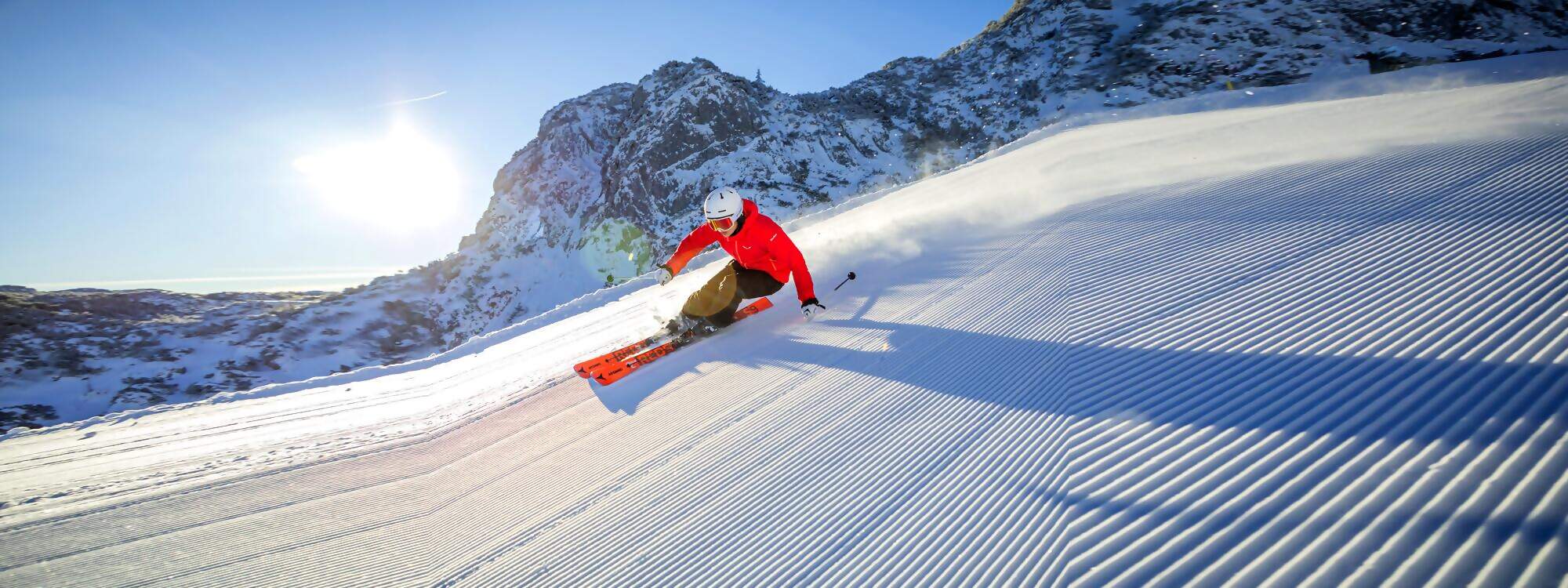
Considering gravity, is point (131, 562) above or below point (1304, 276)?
above

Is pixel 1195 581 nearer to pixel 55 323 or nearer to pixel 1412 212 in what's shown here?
pixel 1412 212

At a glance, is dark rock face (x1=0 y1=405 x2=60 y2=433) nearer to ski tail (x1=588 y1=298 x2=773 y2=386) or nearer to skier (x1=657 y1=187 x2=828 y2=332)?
ski tail (x1=588 y1=298 x2=773 y2=386)

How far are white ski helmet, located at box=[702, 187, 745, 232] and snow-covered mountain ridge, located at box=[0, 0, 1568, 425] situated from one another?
83.3ft

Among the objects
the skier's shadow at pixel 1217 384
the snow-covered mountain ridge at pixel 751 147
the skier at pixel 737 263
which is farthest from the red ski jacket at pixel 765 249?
the snow-covered mountain ridge at pixel 751 147

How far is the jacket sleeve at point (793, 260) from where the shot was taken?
641 cm

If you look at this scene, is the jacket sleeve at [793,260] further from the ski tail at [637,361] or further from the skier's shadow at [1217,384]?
the skier's shadow at [1217,384]

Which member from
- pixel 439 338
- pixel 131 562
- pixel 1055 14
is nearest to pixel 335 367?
pixel 439 338

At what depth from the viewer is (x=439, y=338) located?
4903cm

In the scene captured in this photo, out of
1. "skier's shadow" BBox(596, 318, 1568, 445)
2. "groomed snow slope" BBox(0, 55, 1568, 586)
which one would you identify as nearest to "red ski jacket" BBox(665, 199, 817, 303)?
"groomed snow slope" BBox(0, 55, 1568, 586)

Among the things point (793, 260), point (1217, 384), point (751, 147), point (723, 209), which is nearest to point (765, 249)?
point (793, 260)

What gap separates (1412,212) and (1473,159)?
215 centimetres

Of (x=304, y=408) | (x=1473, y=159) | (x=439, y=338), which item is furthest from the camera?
(x=439, y=338)

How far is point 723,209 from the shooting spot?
6.27m

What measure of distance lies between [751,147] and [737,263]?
6059 centimetres
